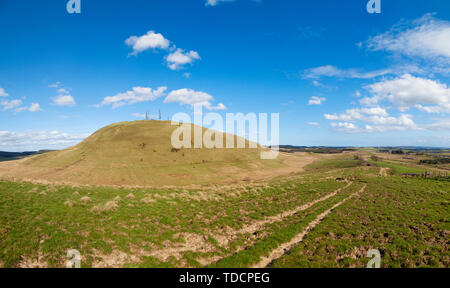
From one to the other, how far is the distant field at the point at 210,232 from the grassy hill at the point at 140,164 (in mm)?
45832

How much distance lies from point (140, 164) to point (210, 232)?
7333 cm

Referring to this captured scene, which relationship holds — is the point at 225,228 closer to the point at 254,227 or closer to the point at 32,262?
the point at 254,227

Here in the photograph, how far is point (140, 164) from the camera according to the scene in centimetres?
8125

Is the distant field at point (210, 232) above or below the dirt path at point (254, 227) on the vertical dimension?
above

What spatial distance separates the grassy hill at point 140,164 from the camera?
6819 centimetres

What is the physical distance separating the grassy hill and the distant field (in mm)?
45832

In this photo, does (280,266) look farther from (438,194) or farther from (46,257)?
(438,194)
